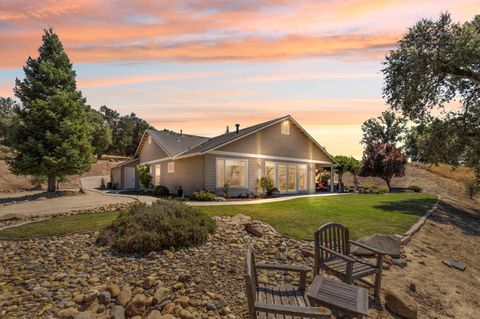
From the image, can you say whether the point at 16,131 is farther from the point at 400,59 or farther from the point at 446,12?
the point at 446,12

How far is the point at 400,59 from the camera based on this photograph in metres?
19.5

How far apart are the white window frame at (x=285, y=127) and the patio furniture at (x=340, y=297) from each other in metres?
21.7

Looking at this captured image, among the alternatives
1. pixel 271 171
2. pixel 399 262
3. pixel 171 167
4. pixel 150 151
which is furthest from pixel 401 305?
pixel 150 151

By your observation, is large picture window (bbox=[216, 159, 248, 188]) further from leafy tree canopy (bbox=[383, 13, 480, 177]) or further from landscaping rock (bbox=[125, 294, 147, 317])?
landscaping rock (bbox=[125, 294, 147, 317])

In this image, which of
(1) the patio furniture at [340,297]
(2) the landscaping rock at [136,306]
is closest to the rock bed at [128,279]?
(2) the landscaping rock at [136,306]

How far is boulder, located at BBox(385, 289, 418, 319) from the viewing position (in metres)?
5.80

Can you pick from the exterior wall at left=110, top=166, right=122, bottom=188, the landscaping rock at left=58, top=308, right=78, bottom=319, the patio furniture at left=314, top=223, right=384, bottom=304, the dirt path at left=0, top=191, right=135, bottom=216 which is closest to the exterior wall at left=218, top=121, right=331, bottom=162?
the dirt path at left=0, top=191, right=135, bottom=216

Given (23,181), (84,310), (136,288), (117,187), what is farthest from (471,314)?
(23,181)

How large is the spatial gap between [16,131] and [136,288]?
24.2 metres

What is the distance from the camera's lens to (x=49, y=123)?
24281 millimetres

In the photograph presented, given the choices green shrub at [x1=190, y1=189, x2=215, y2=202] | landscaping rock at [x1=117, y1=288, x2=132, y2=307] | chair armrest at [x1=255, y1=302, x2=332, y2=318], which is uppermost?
chair armrest at [x1=255, y1=302, x2=332, y2=318]

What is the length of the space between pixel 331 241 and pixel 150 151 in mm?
27159

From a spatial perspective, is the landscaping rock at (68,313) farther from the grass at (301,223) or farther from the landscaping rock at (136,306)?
the grass at (301,223)

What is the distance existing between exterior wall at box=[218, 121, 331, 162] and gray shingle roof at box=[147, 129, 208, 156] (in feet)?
19.9
